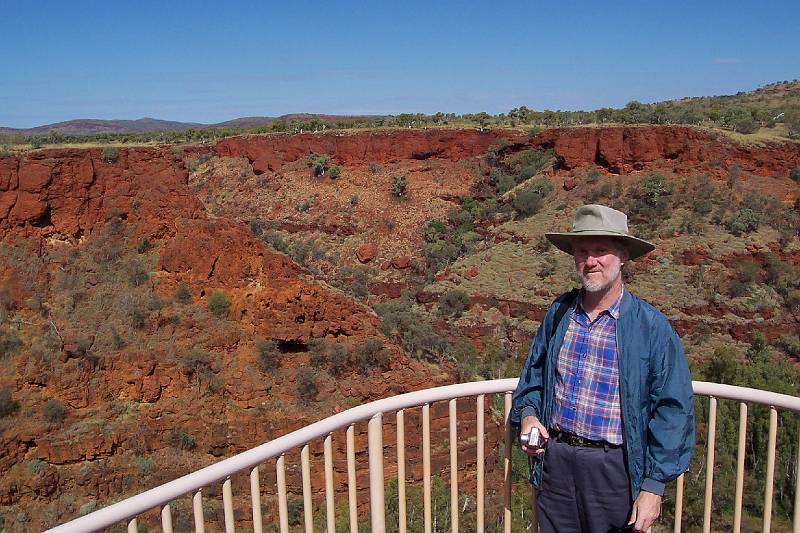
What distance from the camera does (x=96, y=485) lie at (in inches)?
380

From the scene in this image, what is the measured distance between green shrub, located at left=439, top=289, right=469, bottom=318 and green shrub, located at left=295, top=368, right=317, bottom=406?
31.5 feet

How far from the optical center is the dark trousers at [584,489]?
7.95ft

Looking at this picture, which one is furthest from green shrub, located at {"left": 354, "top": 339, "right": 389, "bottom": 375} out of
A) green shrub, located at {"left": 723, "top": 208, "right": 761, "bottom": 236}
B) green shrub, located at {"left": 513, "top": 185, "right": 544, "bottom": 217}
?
green shrub, located at {"left": 513, "top": 185, "right": 544, "bottom": 217}

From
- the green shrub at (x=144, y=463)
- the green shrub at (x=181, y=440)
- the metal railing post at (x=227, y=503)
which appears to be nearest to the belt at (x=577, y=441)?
the metal railing post at (x=227, y=503)

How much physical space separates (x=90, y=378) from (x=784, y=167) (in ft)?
81.3

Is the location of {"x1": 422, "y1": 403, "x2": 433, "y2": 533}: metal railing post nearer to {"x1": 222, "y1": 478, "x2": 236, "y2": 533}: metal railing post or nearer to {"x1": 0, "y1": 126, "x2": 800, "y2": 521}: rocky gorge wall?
{"x1": 222, "y1": 478, "x2": 236, "y2": 533}: metal railing post

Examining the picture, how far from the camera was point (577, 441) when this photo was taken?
250 centimetres

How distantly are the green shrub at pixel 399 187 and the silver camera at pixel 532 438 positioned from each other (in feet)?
95.2

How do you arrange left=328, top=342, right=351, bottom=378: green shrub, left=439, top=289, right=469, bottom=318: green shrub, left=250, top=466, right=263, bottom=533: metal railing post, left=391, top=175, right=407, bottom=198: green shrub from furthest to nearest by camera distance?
left=391, top=175, right=407, bottom=198: green shrub, left=439, top=289, right=469, bottom=318: green shrub, left=328, top=342, right=351, bottom=378: green shrub, left=250, top=466, right=263, bottom=533: metal railing post

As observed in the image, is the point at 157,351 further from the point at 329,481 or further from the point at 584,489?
the point at 584,489

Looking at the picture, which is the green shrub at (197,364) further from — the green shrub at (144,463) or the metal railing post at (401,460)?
the metal railing post at (401,460)

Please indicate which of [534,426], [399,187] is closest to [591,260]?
[534,426]

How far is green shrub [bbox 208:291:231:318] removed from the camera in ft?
41.9

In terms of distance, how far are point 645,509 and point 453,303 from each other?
62.5 ft
